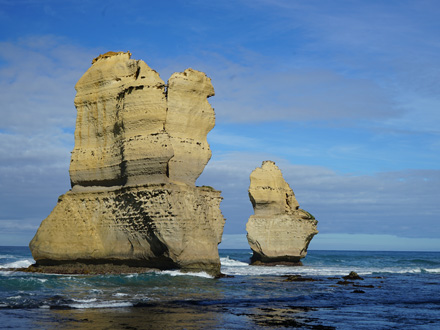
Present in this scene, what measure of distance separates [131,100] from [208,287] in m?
12.6

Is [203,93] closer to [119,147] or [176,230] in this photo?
[119,147]

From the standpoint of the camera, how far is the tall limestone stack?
100 ft

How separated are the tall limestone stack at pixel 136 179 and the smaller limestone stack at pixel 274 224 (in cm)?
2065

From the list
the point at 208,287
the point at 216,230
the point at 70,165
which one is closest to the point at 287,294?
the point at 208,287

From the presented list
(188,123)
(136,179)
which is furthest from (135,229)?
(188,123)

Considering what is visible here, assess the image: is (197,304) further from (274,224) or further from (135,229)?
(274,224)

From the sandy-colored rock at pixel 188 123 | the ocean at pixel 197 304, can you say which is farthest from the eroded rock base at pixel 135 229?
the sandy-colored rock at pixel 188 123

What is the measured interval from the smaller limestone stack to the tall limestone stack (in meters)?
20.7

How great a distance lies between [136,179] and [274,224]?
25865 mm

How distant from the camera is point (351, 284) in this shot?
108ft

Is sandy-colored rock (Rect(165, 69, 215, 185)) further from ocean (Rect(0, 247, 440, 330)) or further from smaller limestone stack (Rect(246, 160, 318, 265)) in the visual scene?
smaller limestone stack (Rect(246, 160, 318, 265))

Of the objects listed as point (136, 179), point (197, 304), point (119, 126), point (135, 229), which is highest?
point (119, 126)

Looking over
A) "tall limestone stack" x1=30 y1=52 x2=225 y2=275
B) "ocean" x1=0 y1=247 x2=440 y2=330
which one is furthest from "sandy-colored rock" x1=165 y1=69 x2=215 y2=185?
"ocean" x1=0 y1=247 x2=440 y2=330

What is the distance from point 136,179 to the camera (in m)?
31.8
